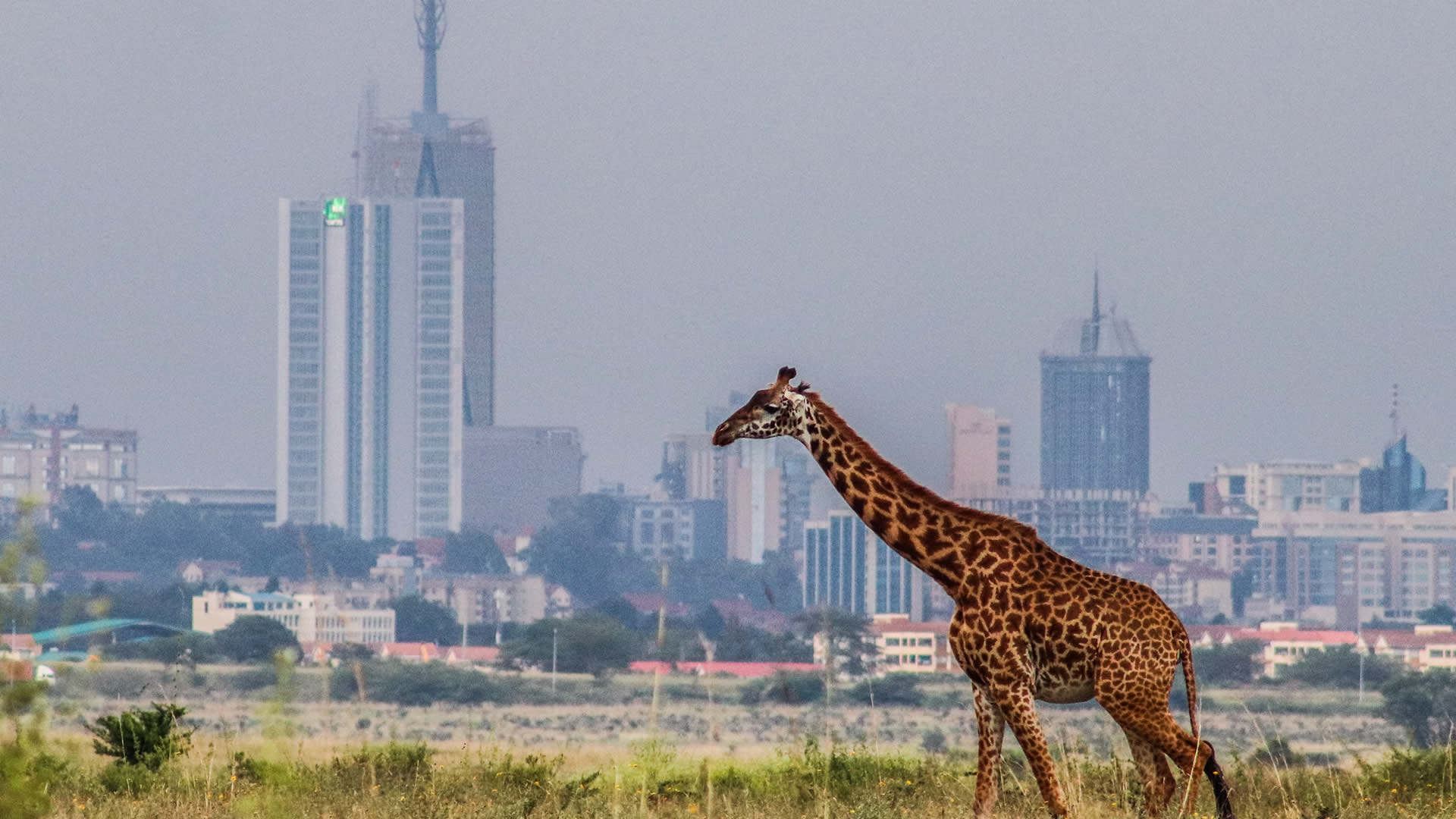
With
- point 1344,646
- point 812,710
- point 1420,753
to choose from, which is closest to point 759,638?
point 1344,646

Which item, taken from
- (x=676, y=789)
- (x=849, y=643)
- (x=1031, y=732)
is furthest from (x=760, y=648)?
(x=1031, y=732)

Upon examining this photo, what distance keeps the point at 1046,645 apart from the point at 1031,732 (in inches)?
16.1

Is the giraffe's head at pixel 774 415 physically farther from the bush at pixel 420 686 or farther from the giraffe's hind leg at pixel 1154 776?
the bush at pixel 420 686

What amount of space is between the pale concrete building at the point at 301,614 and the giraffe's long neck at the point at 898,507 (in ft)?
438

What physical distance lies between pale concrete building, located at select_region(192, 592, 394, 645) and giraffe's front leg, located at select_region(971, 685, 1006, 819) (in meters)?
134

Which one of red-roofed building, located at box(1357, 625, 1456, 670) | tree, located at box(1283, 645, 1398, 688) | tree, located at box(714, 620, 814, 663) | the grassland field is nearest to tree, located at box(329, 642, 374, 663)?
tree, located at box(714, 620, 814, 663)

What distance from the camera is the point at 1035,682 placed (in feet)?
36.7

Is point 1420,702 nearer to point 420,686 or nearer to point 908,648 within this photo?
point 908,648

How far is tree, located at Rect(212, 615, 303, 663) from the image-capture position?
115688 mm

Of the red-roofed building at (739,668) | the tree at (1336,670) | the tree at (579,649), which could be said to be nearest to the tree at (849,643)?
the red-roofed building at (739,668)

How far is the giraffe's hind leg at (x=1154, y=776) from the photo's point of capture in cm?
1141

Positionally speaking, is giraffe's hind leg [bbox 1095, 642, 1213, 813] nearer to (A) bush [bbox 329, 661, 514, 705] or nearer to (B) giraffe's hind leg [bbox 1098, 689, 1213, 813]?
(B) giraffe's hind leg [bbox 1098, 689, 1213, 813]

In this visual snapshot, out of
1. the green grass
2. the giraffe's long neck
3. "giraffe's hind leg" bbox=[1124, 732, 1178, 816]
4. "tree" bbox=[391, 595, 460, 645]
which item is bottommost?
"tree" bbox=[391, 595, 460, 645]

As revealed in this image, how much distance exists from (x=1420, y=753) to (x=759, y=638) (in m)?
134
